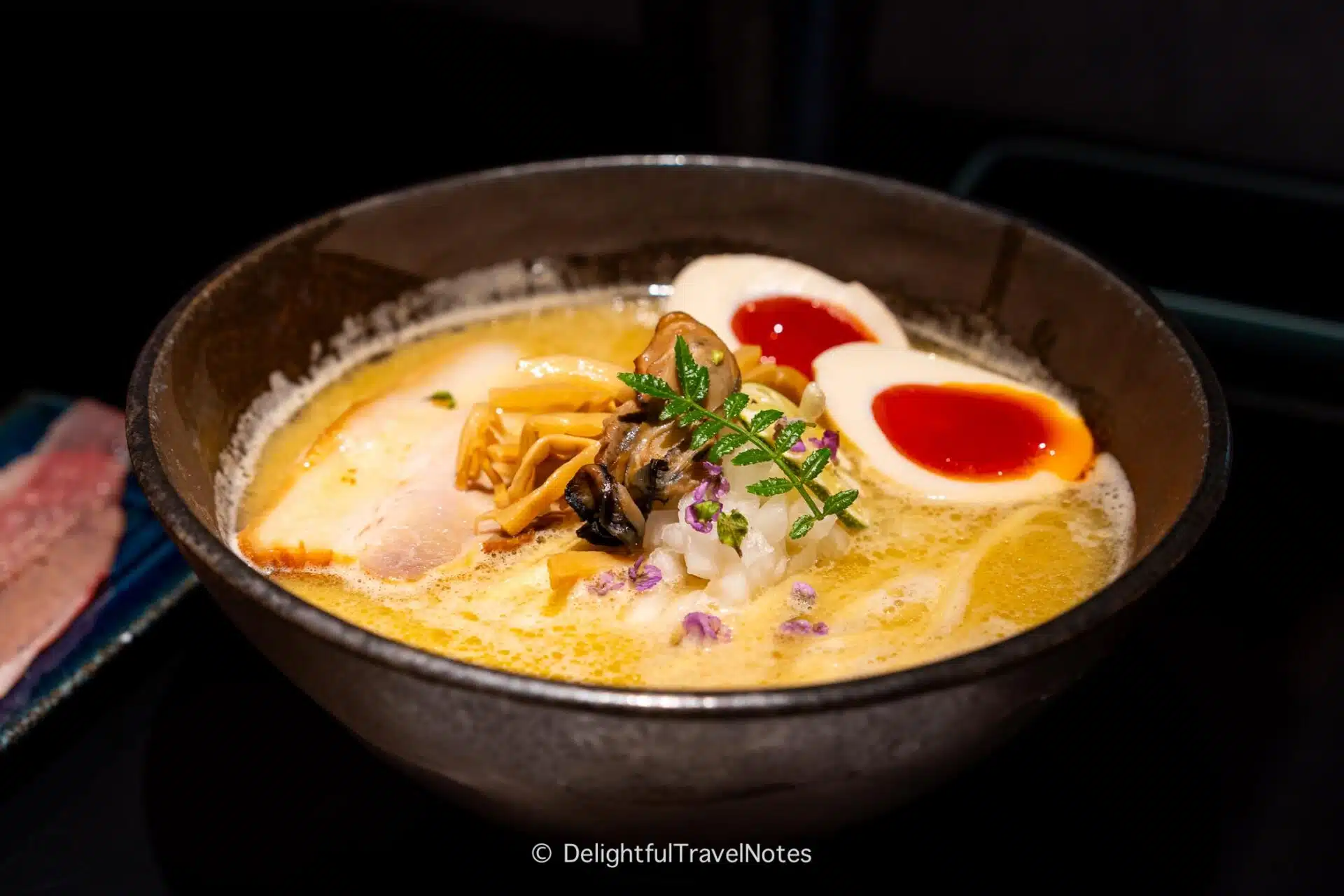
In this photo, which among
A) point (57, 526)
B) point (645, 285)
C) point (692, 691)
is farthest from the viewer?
point (645, 285)

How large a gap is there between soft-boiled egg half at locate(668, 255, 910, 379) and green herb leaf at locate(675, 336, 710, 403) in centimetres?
41

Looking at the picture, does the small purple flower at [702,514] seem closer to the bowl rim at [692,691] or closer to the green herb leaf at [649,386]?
the green herb leaf at [649,386]

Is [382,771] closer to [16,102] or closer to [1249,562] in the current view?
[1249,562]

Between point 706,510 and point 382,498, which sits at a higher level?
point 706,510

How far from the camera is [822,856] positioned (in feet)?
4.20

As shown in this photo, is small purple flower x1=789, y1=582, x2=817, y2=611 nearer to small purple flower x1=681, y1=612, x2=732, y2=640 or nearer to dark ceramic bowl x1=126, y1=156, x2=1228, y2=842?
small purple flower x1=681, y1=612, x2=732, y2=640

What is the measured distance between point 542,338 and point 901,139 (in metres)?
1.45

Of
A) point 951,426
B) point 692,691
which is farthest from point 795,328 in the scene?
point 692,691

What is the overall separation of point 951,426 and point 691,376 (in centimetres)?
49

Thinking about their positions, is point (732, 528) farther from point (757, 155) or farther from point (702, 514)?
point (757, 155)

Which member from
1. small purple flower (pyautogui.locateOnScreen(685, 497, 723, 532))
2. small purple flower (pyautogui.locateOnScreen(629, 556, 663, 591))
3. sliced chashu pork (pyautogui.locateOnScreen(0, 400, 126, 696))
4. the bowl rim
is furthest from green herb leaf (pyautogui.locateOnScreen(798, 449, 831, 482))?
sliced chashu pork (pyautogui.locateOnScreen(0, 400, 126, 696))

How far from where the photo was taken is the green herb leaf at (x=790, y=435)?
1.31 m

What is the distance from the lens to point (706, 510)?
129 cm

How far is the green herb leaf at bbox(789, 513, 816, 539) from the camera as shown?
1296 mm
